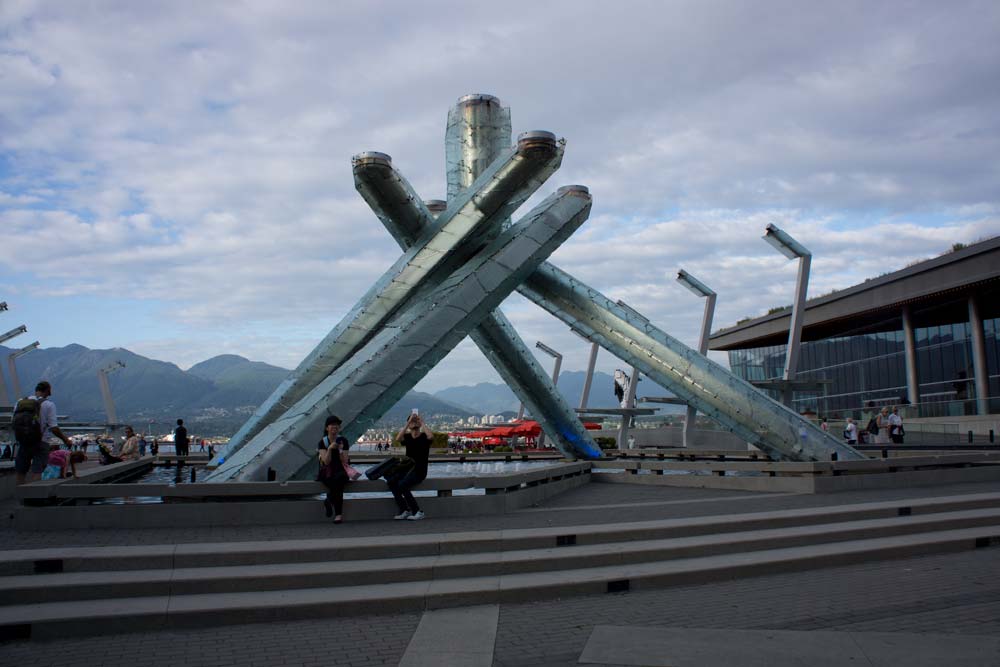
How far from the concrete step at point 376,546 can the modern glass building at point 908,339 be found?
1428 centimetres

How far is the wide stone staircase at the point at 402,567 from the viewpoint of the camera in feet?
22.6

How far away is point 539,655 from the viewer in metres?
5.91

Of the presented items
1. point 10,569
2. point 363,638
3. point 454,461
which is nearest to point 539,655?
point 363,638

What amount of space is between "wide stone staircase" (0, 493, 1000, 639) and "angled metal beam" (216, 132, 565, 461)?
768 cm

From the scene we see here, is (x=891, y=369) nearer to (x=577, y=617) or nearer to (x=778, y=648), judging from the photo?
(x=577, y=617)

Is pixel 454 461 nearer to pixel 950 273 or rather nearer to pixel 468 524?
pixel 468 524

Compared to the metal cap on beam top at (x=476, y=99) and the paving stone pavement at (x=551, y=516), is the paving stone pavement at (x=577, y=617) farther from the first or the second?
the metal cap on beam top at (x=476, y=99)

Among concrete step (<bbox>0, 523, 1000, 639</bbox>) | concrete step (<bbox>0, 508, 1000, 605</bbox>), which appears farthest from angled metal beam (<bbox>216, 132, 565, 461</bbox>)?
concrete step (<bbox>0, 523, 1000, 639</bbox>)

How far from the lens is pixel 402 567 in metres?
7.84

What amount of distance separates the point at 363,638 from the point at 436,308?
8548 mm

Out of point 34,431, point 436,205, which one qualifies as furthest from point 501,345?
point 34,431

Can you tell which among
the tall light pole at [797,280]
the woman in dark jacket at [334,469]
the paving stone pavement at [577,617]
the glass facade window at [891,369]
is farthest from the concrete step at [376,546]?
the glass facade window at [891,369]

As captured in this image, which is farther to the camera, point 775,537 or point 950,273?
point 950,273

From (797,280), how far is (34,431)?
2170 centimetres
